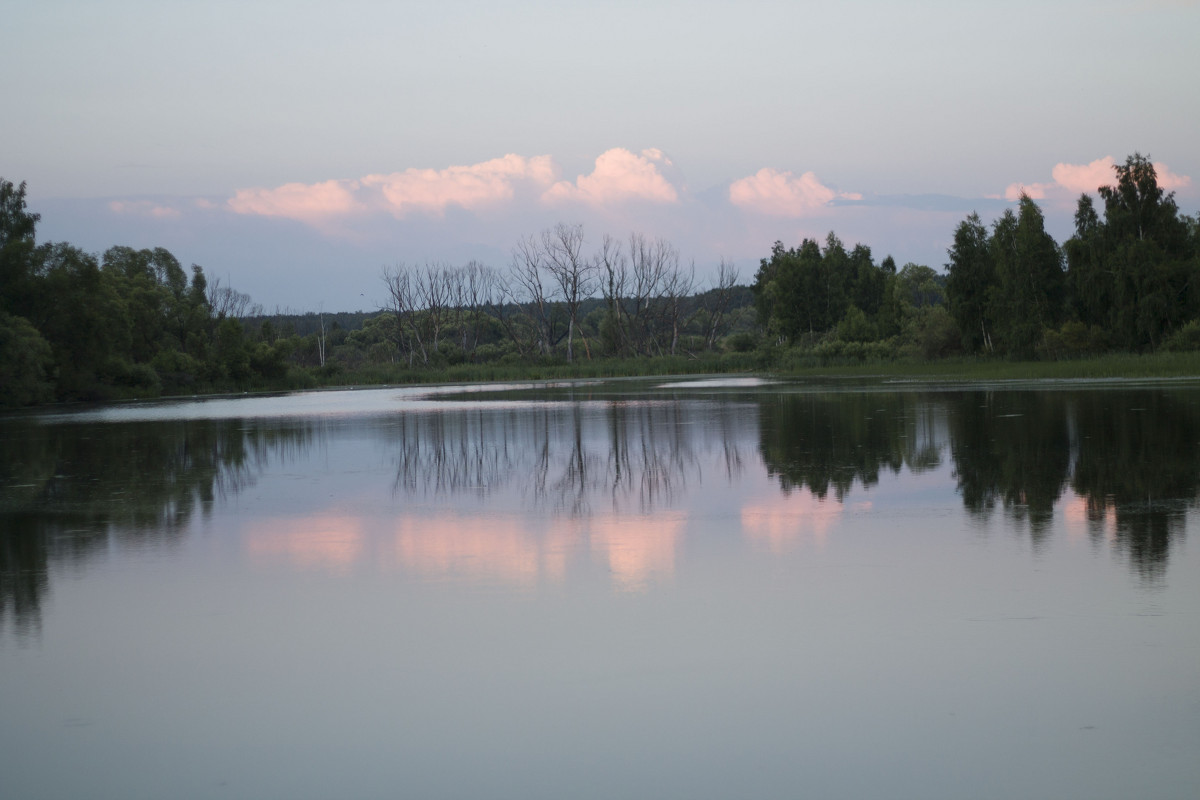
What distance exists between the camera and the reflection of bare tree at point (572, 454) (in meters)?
10.9

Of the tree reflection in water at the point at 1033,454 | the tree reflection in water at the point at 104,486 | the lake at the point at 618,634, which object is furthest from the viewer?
the tree reflection in water at the point at 1033,454

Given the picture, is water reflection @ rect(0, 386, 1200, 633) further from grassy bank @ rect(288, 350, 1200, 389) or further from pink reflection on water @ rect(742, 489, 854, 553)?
grassy bank @ rect(288, 350, 1200, 389)

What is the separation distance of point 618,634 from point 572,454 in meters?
9.39

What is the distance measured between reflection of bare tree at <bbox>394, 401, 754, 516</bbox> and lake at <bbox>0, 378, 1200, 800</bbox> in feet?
0.54

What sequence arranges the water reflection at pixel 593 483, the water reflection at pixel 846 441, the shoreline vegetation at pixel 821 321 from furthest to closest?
the shoreline vegetation at pixel 821 321
the water reflection at pixel 846 441
the water reflection at pixel 593 483

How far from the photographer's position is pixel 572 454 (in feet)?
48.2

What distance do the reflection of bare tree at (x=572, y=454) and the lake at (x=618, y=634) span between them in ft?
0.54

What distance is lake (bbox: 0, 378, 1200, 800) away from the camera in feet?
12.4

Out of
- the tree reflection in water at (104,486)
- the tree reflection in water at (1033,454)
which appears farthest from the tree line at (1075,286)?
the tree reflection in water at (104,486)

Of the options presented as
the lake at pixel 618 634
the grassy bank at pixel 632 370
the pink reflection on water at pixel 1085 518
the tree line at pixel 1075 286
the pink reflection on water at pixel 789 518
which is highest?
the tree line at pixel 1075 286

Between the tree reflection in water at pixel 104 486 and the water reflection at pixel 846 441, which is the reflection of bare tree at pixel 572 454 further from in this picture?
the tree reflection in water at pixel 104 486

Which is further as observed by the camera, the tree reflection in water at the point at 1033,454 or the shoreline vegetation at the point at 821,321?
the shoreline vegetation at the point at 821,321

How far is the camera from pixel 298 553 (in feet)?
25.8

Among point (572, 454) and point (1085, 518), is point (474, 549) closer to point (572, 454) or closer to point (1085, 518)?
point (1085, 518)
